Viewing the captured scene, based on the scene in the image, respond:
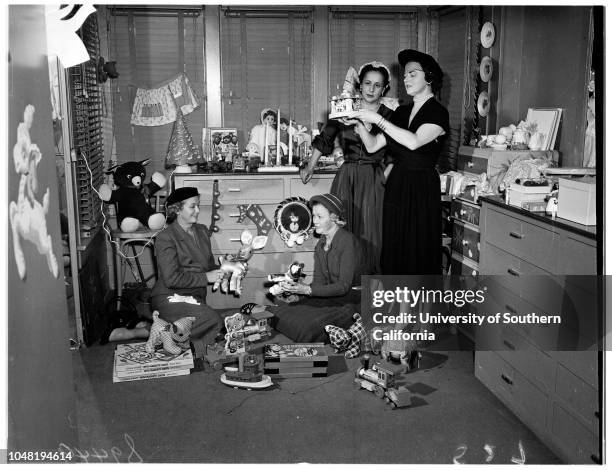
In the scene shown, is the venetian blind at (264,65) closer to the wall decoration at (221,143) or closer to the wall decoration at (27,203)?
the wall decoration at (221,143)

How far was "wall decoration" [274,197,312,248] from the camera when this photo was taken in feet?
8.98

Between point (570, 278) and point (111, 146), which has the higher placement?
point (111, 146)

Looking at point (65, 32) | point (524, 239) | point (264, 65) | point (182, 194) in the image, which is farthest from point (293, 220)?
point (65, 32)

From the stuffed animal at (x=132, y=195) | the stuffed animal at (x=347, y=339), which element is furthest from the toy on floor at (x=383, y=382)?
the stuffed animal at (x=132, y=195)

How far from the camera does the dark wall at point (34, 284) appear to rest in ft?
4.07

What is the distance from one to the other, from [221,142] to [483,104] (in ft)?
→ 3.95

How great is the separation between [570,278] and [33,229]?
1.32 meters

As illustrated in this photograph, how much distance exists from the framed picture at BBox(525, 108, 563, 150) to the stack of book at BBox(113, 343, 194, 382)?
5.10ft

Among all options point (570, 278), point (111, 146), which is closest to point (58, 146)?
point (111, 146)

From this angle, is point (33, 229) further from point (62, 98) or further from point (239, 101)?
point (239, 101)

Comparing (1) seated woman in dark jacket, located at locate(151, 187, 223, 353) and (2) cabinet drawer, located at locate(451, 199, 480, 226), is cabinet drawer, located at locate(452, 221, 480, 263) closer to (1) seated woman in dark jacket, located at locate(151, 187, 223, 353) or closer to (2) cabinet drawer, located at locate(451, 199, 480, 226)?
(2) cabinet drawer, located at locate(451, 199, 480, 226)

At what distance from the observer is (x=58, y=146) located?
2.48 metres

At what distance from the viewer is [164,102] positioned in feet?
10.3

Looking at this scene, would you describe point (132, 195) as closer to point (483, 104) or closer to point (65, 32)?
point (65, 32)
